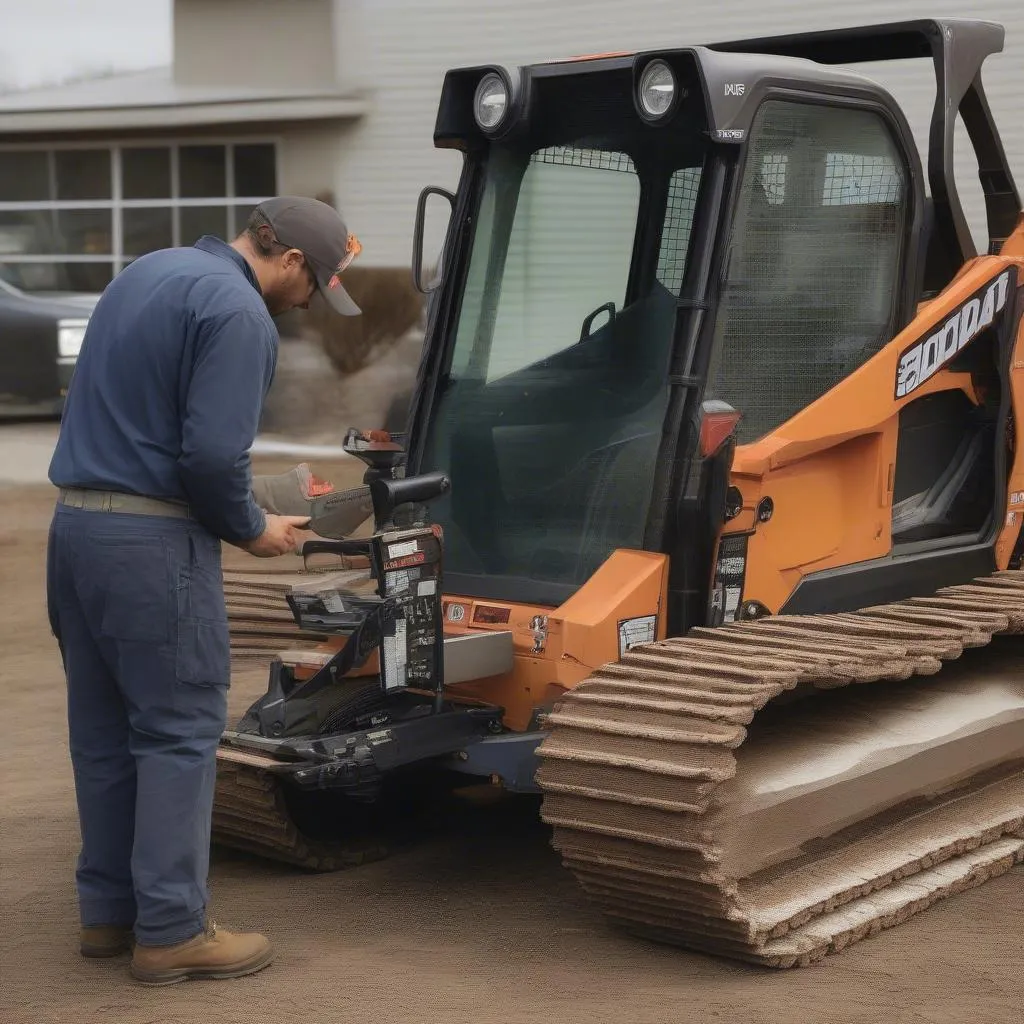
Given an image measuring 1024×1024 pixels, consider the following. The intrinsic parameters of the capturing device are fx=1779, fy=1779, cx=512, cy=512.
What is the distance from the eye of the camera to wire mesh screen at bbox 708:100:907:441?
5.30m

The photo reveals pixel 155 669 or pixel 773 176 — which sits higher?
pixel 773 176

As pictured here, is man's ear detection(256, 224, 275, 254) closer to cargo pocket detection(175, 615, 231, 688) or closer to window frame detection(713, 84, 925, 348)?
cargo pocket detection(175, 615, 231, 688)

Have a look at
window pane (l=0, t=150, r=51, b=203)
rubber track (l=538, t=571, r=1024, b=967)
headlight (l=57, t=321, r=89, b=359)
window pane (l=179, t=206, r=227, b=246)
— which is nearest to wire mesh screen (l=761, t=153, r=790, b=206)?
rubber track (l=538, t=571, r=1024, b=967)

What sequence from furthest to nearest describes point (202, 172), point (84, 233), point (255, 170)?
point (84, 233) < point (202, 172) < point (255, 170)

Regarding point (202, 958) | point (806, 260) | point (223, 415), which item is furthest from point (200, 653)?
point (806, 260)

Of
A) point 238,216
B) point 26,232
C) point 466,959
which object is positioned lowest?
point 466,959

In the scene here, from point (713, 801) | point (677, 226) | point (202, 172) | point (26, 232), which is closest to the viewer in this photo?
point (713, 801)

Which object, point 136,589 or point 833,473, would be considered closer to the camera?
point 136,589

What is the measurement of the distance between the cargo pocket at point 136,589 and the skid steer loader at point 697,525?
632 millimetres

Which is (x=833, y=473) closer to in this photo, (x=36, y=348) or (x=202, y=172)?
(x=202, y=172)

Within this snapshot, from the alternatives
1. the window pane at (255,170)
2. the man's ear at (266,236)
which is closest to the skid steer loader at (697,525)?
the man's ear at (266,236)

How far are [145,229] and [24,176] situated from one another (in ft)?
4.89

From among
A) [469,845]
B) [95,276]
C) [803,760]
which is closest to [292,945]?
[469,845]

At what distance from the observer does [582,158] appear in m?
5.61
